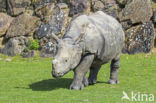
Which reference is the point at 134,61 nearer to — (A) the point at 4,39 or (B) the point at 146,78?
(B) the point at 146,78

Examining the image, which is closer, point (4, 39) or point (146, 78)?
point (146, 78)

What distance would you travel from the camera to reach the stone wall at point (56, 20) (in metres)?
16.1

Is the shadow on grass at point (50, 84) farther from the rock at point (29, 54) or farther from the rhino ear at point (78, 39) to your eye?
the rock at point (29, 54)

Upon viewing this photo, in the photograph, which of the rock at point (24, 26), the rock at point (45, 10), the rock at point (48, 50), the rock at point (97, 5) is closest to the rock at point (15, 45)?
the rock at point (24, 26)

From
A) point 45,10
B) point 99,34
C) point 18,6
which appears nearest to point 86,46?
point 99,34

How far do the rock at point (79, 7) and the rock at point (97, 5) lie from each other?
248 mm

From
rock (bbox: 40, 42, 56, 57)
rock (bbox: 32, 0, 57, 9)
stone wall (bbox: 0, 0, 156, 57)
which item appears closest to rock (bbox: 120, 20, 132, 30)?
stone wall (bbox: 0, 0, 156, 57)

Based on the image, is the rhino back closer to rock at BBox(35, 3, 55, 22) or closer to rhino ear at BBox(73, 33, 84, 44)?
rhino ear at BBox(73, 33, 84, 44)

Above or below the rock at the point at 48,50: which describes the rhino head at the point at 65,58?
above

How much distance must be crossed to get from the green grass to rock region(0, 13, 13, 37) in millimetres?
3237

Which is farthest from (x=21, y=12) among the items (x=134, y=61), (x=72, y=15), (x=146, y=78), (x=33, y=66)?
(x=146, y=78)

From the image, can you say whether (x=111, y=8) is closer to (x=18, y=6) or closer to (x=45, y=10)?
(x=45, y=10)

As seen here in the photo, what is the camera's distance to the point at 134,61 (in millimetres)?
14133

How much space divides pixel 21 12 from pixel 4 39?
5.38 feet
